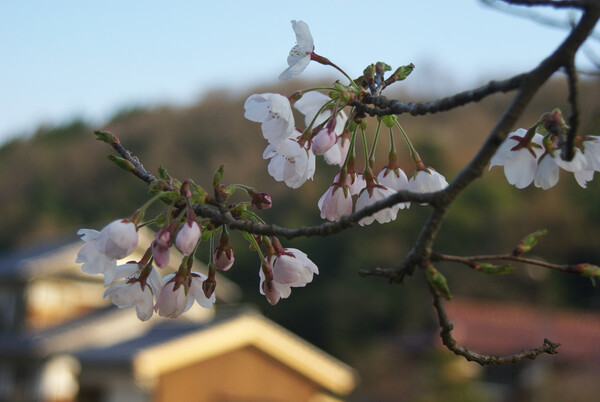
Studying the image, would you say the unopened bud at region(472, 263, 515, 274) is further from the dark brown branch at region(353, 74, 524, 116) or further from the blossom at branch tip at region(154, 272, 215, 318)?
the blossom at branch tip at region(154, 272, 215, 318)

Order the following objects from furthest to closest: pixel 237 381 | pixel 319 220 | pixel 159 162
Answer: pixel 159 162
pixel 319 220
pixel 237 381

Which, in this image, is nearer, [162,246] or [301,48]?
[162,246]

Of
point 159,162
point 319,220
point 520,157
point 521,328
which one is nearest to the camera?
point 520,157

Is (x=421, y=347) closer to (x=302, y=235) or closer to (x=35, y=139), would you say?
(x=302, y=235)

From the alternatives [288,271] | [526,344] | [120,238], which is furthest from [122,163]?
[526,344]

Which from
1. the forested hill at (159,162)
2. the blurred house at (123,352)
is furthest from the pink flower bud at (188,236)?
the forested hill at (159,162)

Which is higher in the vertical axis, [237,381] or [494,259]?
[494,259]

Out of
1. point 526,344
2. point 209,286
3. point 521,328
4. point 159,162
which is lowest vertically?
point 159,162

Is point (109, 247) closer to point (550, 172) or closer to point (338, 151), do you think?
point (338, 151)
